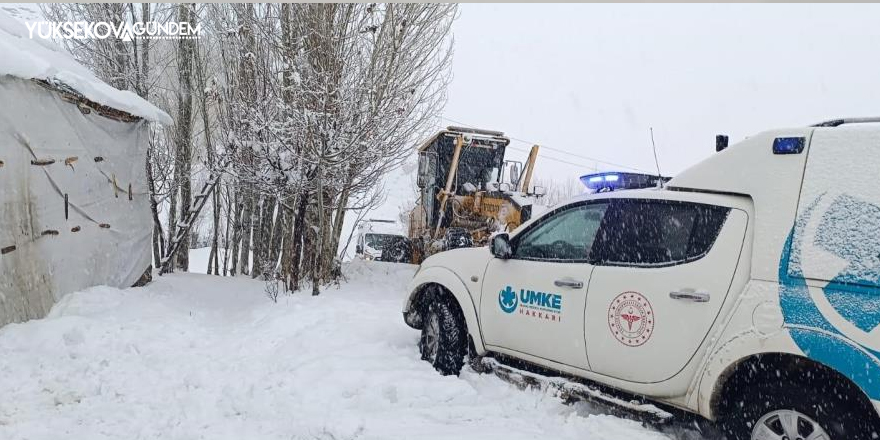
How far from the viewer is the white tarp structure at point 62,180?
22.2 feet

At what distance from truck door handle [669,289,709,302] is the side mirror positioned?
150cm

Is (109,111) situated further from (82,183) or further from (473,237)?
(473,237)

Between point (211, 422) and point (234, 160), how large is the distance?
703 centimetres

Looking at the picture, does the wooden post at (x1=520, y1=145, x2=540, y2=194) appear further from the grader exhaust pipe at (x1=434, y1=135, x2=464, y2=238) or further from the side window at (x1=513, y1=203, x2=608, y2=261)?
the side window at (x1=513, y1=203, x2=608, y2=261)

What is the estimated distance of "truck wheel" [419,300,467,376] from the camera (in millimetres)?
5348

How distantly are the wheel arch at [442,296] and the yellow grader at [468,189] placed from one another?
20.2 ft

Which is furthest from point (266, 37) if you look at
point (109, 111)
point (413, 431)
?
point (413, 431)

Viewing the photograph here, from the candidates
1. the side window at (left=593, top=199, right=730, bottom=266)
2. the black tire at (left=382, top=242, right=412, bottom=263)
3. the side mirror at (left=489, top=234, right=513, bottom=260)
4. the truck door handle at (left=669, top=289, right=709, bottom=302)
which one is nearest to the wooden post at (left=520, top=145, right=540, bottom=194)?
the black tire at (left=382, top=242, right=412, bottom=263)

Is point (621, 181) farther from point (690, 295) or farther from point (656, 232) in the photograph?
point (690, 295)

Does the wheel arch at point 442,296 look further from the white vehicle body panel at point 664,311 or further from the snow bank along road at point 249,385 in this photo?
the white vehicle body panel at point 664,311

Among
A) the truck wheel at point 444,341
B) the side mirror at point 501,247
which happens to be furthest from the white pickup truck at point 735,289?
the truck wheel at point 444,341

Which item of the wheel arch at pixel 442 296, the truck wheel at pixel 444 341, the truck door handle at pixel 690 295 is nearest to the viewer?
the truck door handle at pixel 690 295

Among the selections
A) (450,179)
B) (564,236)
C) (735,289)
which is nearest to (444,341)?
(564,236)

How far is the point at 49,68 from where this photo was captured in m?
7.20
